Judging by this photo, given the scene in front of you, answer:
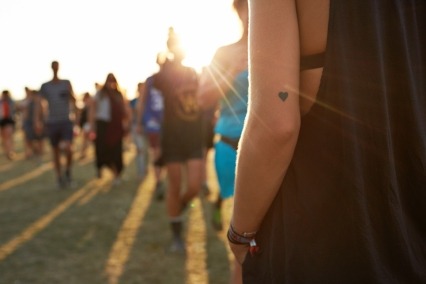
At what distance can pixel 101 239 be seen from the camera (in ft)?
18.4

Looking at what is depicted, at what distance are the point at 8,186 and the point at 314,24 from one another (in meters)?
9.76

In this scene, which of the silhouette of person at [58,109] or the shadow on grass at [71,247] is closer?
the shadow on grass at [71,247]

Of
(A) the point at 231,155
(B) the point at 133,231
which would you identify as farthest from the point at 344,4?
(B) the point at 133,231

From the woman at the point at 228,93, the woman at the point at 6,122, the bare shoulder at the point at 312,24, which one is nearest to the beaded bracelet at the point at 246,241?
the bare shoulder at the point at 312,24

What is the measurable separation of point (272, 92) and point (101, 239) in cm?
482

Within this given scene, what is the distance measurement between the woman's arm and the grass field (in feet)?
10.5

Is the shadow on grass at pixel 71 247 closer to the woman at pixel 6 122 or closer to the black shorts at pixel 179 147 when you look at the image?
the black shorts at pixel 179 147

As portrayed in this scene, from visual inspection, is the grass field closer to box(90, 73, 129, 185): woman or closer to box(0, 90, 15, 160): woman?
box(90, 73, 129, 185): woman

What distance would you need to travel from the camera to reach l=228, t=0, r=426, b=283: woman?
3.55 ft

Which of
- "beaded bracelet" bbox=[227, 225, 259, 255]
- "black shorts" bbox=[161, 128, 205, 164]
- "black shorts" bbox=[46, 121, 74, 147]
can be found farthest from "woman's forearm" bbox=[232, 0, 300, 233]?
"black shorts" bbox=[46, 121, 74, 147]

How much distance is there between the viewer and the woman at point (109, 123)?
921cm

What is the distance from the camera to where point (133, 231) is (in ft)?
19.5

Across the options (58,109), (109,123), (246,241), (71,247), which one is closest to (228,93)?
(246,241)

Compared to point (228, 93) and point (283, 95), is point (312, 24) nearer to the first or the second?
point (283, 95)
